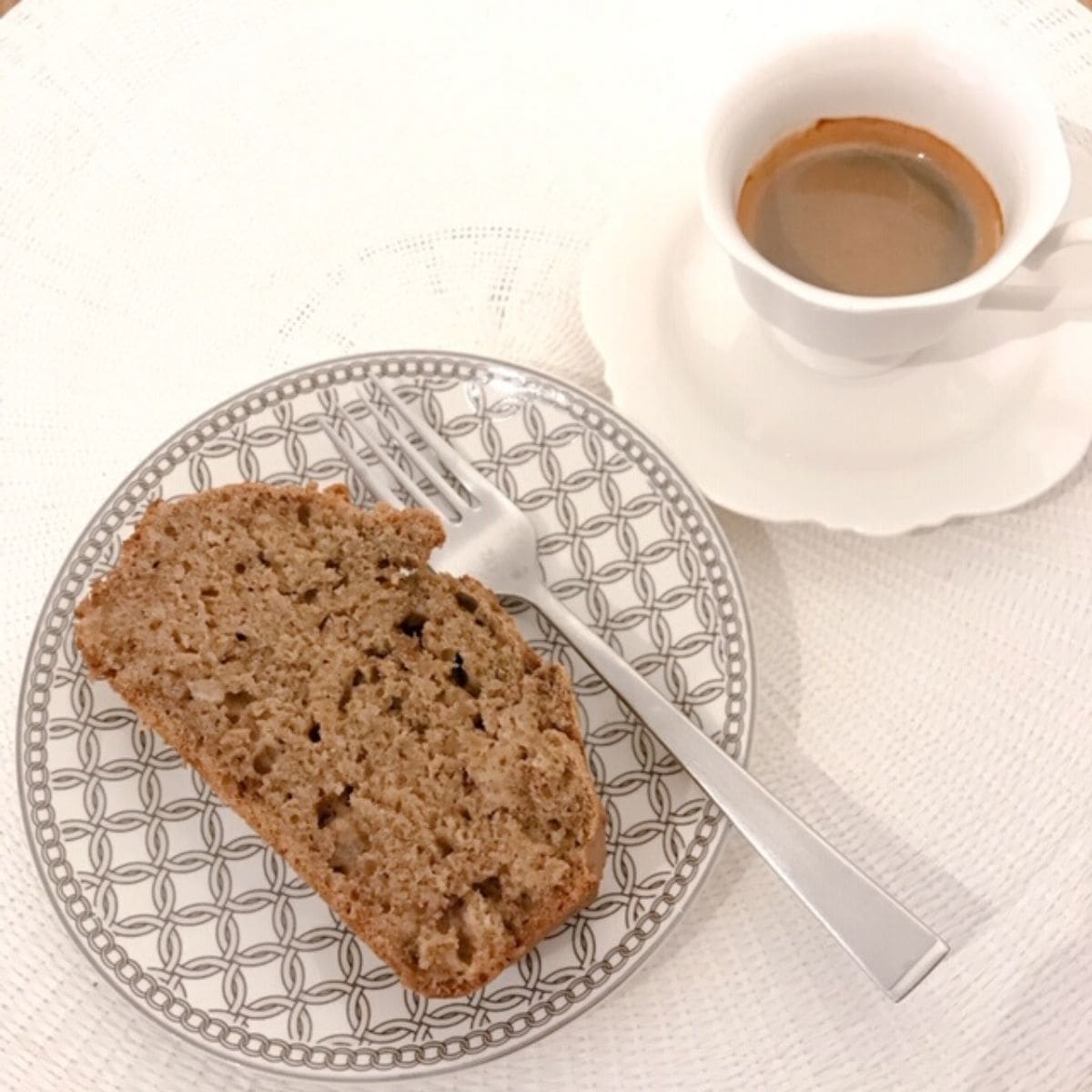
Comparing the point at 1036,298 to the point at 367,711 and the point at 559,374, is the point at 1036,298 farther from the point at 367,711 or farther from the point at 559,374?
the point at 367,711

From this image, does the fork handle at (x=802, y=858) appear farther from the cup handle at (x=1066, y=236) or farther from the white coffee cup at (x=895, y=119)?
the cup handle at (x=1066, y=236)

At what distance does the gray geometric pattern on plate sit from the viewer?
1.04 meters

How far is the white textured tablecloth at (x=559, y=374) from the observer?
3.60 feet

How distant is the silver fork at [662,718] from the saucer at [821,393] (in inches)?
8.7

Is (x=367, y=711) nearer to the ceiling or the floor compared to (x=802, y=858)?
nearer to the ceiling

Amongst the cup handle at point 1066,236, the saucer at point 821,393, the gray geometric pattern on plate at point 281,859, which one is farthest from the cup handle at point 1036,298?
the gray geometric pattern on plate at point 281,859

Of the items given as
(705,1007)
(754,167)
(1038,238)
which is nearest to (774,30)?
(754,167)

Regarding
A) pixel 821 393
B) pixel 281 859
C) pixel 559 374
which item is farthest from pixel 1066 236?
pixel 281 859

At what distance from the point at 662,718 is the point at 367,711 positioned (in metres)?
0.32

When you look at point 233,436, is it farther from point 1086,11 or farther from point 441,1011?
point 1086,11

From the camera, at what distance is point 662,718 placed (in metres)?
1.09

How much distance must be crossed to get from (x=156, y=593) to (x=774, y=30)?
1.17 meters

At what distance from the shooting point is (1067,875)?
1.11 metres

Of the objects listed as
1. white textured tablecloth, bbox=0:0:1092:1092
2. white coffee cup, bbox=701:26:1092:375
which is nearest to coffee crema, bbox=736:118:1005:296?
white coffee cup, bbox=701:26:1092:375
